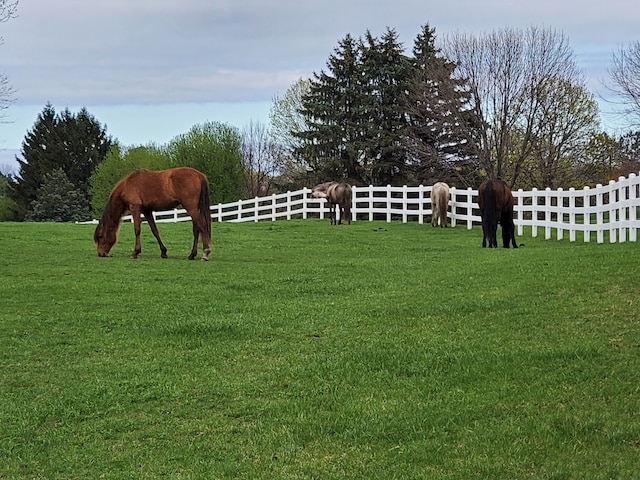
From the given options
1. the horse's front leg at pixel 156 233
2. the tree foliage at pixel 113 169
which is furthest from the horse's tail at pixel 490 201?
the tree foliage at pixel 113 169

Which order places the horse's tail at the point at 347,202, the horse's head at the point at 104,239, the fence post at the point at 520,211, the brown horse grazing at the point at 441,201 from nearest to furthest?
the horse's head at the point at 104,239
the fence post at the point at 520,211
the brown horse grazing at the point at 441,201
the horse's tail at the point at 347,202

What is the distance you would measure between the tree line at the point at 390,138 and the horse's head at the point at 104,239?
2183cm

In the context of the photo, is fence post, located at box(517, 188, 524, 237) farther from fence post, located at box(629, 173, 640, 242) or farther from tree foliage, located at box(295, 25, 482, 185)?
tree foliage, located at box(295, 25, 482, 185)

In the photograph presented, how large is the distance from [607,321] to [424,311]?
1.88 meters

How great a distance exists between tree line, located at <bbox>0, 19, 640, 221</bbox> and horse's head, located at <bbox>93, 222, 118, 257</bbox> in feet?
71.6

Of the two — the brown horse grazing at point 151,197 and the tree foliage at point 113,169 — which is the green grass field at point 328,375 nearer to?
the brown horse grazing at point 151,197

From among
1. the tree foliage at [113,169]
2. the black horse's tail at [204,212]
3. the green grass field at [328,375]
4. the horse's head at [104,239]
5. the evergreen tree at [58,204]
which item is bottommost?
the green grass field at [328,375]

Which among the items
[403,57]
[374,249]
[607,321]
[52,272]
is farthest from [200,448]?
[403,57]

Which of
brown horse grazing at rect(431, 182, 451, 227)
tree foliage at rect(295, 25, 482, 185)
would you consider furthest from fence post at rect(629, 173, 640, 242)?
tree foliage at rect(295, 25, 482, 185)

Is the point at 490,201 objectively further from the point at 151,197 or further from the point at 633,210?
the point at 151,197

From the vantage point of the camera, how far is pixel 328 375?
229 inches

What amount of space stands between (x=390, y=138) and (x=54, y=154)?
26017mm

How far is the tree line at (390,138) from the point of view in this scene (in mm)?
33875

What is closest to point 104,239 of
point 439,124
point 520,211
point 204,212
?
point 204,212
